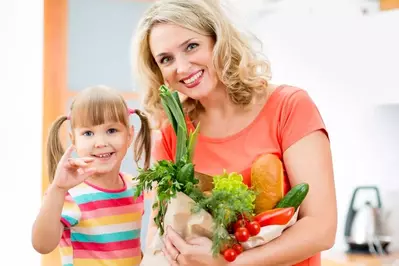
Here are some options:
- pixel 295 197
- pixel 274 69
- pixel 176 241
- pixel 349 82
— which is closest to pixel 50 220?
pixel 176 241

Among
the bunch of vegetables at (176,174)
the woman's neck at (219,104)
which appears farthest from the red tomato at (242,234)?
the woman's neck at (219,104)

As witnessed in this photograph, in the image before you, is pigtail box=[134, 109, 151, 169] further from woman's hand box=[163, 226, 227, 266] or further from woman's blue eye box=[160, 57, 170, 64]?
woman's hand box=[163, 226, 227, 266]

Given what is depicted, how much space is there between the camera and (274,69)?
12.5 feet

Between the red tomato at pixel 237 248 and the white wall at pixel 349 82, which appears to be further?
the white wall at pixel 349 82

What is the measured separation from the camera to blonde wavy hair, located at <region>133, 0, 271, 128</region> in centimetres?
150

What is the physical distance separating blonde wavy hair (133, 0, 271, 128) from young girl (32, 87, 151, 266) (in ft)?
0.38

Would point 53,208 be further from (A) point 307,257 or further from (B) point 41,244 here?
(A) point 307,257

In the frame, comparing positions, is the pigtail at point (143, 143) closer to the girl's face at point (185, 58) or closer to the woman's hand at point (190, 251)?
the girl's face at point (185, 58)

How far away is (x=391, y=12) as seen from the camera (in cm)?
325

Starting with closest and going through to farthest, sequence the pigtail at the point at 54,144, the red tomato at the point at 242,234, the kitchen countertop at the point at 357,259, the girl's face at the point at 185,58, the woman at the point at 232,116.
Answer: the red tomato at the point at 242,234 → the woman at the point at 232,116 → the girl's face at the point at 185,58 → the pigtail at the point at 54,144 → the kitchen countertop at the point at 357,259

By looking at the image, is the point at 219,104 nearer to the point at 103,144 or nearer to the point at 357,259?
the point at 103,144

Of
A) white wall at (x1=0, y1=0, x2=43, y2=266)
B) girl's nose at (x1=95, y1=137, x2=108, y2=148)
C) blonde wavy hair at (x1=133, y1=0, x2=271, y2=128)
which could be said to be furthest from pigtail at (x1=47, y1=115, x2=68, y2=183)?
white wall at (x1=0, y1=0, x2=43, y2=266)

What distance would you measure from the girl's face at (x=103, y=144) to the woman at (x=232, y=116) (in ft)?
0.33

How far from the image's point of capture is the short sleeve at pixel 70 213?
5.27ft
